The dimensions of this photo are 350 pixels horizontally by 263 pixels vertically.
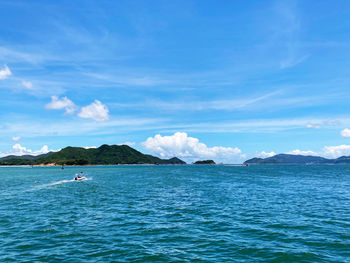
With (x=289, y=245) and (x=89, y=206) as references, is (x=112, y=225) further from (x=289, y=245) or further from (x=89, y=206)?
(x=289, y=245)

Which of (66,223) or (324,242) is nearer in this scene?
(324,242)

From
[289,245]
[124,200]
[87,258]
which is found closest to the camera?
[87,258]

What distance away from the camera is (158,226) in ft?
96.4

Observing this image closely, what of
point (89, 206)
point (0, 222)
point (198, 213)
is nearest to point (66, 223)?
point (0, 222)

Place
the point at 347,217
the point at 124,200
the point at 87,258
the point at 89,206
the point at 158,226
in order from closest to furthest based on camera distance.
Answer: the point at 87,258 < the point at 158,226 < the point at 347,217 < the point at 89,206 < the point at 124,200

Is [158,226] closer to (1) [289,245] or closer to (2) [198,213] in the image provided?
(2) [198,213]

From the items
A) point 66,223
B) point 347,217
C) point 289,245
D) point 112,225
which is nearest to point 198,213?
point 112,225

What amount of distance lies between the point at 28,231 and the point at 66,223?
4.28 m

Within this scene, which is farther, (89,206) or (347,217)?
(89,206)

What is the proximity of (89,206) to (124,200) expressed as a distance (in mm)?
7926

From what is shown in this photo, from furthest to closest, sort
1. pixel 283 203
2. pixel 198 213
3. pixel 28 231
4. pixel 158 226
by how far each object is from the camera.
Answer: pixel 283 203, pixel 198 213, pixel 158 226, pixel 28 231

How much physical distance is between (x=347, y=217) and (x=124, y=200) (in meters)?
36.8

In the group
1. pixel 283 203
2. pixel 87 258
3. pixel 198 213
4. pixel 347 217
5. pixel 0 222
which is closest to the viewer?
pixel 87 258

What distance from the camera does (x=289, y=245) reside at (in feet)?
74.5
